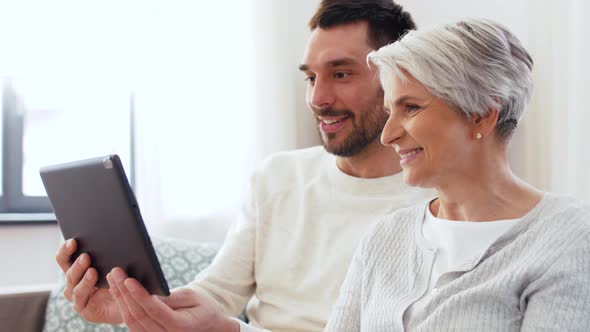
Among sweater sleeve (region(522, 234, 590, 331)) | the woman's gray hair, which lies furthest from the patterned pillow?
sweater sleeve (region(522, 234, 590, 331))

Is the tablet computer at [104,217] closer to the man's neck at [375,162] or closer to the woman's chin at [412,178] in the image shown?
the woman's chin at [412,178]

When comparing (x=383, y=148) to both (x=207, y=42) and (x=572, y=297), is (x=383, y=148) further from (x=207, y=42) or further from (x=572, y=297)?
(x=207, y=42)

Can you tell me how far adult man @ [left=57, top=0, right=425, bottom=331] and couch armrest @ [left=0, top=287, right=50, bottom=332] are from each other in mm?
436

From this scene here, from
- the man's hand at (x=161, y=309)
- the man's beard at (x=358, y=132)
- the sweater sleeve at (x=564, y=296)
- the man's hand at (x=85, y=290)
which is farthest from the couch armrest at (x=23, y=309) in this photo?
the sweater sleeve at (x=564, y=296)

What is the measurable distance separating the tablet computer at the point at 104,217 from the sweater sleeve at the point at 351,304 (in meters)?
0.35

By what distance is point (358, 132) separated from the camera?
1.78m

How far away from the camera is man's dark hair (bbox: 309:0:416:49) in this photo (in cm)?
185

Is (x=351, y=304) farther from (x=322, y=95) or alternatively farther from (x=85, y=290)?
(x=322, y=95)

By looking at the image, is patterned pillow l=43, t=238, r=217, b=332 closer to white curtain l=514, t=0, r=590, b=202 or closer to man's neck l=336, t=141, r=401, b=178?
man's neck l=336, t=141, r=401, b=178

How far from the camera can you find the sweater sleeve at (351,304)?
1.36 meters

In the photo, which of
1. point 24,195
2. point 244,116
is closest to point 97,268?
point 244,116

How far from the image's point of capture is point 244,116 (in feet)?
8.36

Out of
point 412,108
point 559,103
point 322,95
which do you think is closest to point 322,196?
point 322,95

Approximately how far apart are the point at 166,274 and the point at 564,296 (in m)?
1.22
